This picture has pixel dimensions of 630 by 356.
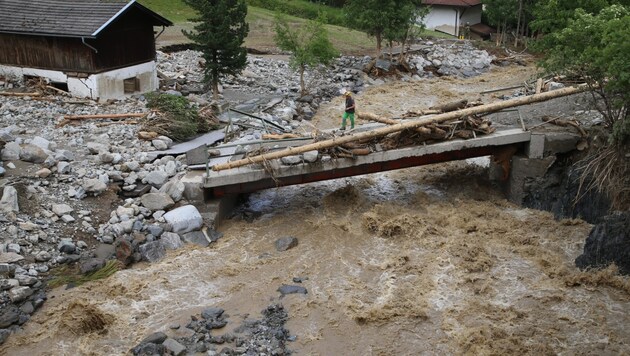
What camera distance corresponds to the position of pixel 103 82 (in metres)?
25.2

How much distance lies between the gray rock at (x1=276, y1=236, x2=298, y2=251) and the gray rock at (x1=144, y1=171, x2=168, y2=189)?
13.1 feet

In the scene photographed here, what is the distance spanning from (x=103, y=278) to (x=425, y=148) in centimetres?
964

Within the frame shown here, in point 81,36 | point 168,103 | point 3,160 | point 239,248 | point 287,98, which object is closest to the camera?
point 239,248

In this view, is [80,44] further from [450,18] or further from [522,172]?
[450,18]

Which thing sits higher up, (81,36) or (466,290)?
(81,36)

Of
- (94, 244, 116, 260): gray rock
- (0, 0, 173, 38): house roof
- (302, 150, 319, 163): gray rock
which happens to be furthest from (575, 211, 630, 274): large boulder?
(0, 0, 173, 38): house roof

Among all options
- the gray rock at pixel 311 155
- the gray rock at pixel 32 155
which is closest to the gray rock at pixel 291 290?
the gray rock at pixel 311 155

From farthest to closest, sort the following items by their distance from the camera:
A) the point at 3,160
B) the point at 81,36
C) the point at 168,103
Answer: the point at 81,36 → the point at 168,103 → the point at 3,160

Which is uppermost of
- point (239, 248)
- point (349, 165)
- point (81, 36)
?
point (81, 36)

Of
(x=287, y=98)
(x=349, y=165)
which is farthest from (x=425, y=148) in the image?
(x=287, y=98)

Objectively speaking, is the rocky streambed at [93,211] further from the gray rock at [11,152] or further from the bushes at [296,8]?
the bushes at [296,8]

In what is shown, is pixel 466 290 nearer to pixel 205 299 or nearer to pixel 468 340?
pixel 468 340

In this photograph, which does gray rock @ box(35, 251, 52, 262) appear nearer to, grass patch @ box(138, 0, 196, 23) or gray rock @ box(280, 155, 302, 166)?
gray rock @ box(280, 155, 302, 166)

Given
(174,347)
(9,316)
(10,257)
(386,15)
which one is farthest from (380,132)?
(386,15)
